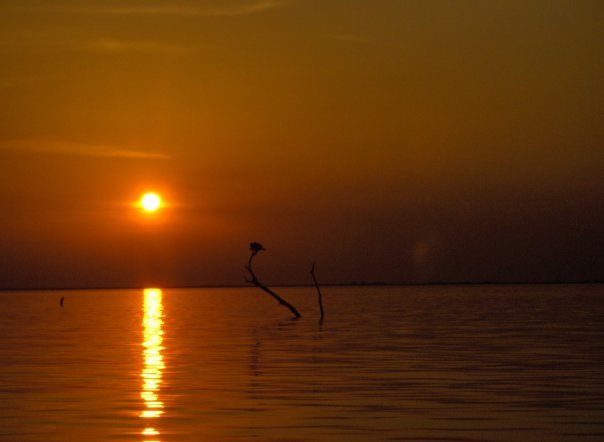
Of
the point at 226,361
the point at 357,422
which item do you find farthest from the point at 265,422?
the point at 226,361

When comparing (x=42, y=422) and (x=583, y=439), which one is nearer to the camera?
(x=583, y=439)

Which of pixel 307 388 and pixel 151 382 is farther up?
pixel 151 382

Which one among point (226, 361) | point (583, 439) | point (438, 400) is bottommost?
point (583, 439)

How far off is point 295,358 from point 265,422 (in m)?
16.7

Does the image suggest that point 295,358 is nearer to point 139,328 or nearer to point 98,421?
point 98,421

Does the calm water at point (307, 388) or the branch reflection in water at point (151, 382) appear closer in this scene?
the calm water at point (307, 388)

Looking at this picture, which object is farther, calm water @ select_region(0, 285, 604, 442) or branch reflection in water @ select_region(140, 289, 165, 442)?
branch reflection in water @ select_region(140, 289, 165, 442)

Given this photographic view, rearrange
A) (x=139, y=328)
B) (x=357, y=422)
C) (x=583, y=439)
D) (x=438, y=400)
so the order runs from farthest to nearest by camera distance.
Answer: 1. (x=139, y=328)
2. (x=438, y=400)
3. (x=357, y=422)
4. (x=583, y=439)

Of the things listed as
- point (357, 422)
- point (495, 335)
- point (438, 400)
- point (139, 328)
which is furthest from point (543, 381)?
point (139, 328)


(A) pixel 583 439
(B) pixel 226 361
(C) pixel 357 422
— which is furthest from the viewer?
(B) pixel 226 361

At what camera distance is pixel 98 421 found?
2136 centimetres

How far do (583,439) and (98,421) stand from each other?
9.07 m

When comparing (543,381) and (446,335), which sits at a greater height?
(446,335)

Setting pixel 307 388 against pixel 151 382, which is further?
pixel 151 382
